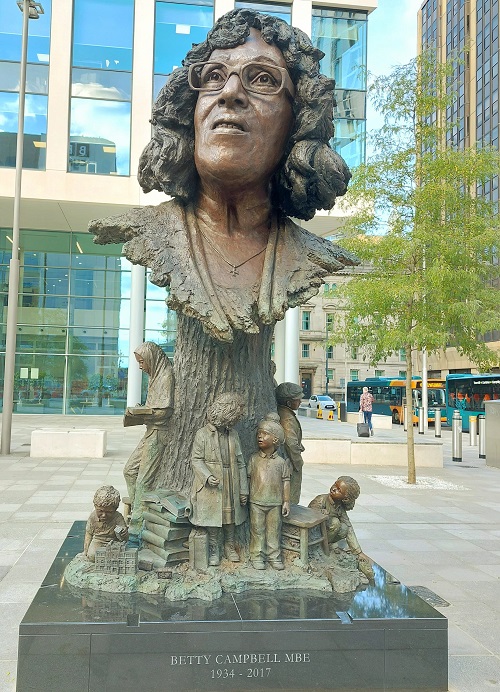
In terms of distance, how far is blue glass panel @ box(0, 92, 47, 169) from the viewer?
20.1m

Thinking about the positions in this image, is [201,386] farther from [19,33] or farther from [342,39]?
[342,39]

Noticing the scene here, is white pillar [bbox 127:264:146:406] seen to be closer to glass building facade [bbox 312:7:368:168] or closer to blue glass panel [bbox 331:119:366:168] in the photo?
blue glass panel [bbox 331:119:366:168]

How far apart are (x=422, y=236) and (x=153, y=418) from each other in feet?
23.9

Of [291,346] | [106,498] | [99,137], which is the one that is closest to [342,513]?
[106,498]

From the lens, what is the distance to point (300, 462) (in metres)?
3.80

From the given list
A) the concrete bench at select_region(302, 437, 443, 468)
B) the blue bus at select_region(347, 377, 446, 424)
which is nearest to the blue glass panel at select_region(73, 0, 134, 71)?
the concrete bench at select_region(302, 437, 443, 468)

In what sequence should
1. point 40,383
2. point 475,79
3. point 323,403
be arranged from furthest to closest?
point 475,79 → point 323,403 → point 40,383

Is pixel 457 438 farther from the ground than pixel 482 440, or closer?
farther from the ground

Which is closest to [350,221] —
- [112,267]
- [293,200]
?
[293,200]

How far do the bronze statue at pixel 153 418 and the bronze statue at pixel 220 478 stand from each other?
0.39 metres

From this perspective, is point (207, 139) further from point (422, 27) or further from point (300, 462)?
point (422, 27)

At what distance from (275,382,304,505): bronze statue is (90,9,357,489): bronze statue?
0.44ft

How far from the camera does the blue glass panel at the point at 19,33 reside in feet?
66.0

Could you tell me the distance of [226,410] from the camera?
10.7 ft
